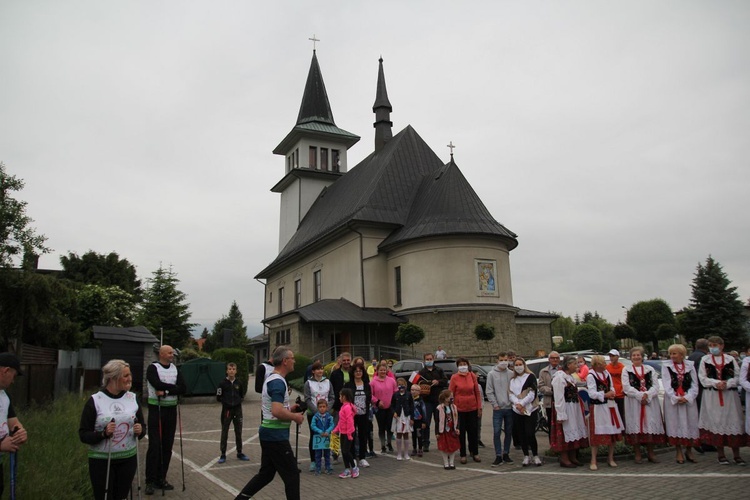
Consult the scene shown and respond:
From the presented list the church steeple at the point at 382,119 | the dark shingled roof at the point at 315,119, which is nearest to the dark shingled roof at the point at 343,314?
the church steeple at the point at 382,119

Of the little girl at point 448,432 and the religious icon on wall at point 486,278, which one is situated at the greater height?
the religious icon on wall at point 486,278

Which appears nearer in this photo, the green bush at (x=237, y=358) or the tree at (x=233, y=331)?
the green bush at (x=237, y=358)

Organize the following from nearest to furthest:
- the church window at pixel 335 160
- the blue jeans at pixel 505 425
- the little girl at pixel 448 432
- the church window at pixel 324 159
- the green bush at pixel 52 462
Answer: the green bush at pixel 52 462 → the little girl at pixel 448 432 → the blue jeans at pixel 505 425 → the church window at pixel 324 159 → the church window at pixel 335 160

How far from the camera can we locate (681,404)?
9.11 metres

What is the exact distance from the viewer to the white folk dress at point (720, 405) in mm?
8531

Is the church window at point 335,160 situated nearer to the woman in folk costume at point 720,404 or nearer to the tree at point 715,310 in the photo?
the tree at point 715,310

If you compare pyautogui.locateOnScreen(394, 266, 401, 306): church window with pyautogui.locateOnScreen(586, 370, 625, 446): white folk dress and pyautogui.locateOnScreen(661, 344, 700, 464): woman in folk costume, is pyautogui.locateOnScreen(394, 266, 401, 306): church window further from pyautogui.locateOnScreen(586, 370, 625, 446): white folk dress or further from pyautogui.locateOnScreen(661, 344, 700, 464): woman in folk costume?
pyautogui.locateOnScreen(661, 344, 700, 464): woman in folk costume

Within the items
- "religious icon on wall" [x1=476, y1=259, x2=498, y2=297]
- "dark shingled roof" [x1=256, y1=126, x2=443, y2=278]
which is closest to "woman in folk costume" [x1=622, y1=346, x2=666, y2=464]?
"religious icon on wall" [x1=476, y1=259, x2=498, y2=297]

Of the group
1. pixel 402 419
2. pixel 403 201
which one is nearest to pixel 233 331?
pixel 403 201

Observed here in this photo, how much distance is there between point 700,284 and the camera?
41.8m

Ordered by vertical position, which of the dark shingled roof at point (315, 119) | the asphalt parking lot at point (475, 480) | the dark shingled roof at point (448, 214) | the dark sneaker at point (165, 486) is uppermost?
the dark shingled roof at point (315, 119)

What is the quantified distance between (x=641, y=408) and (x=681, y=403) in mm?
610

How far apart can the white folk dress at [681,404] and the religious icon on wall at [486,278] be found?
2084cm

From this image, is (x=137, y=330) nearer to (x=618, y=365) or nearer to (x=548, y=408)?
(x=548, y=408)
